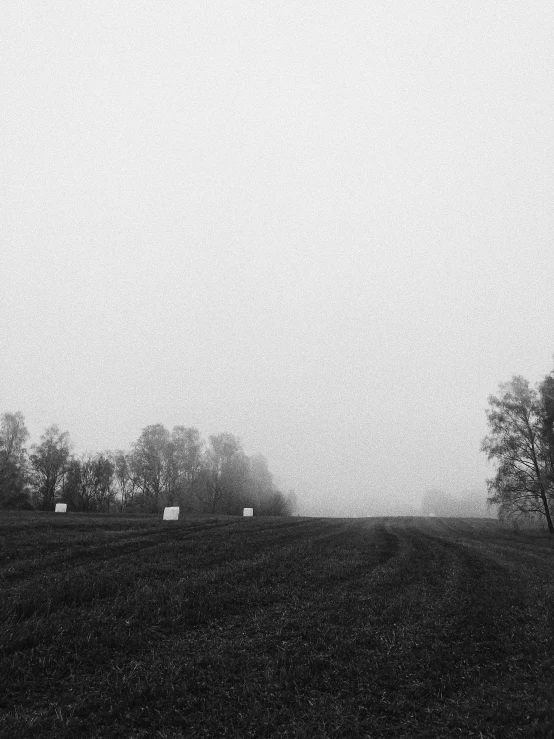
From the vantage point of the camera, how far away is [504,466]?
50.9m

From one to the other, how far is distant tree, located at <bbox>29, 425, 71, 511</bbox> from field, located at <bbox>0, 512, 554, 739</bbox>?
301 ft

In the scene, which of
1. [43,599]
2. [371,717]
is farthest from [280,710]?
[43,599]

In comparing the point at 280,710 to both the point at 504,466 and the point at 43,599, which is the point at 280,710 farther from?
the point at 504,466

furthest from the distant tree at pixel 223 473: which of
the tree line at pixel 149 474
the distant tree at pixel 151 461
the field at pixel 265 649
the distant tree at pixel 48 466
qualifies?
the field at pixel 265 649

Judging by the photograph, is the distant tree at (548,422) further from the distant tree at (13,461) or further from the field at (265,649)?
the distant tree at (13,461)

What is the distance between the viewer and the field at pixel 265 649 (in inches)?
298

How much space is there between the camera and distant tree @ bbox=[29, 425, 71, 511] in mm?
100000

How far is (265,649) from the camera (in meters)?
10.7

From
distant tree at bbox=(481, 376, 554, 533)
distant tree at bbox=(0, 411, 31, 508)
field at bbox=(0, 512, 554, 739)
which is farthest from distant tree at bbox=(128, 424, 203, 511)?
field at bbox=(0, 512, 554, 739)

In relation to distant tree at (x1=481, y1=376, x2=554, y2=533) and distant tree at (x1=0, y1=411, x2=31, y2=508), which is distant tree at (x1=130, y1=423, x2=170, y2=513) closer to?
distant tree at (x1=0, y1=411, x2=31, y2=508)

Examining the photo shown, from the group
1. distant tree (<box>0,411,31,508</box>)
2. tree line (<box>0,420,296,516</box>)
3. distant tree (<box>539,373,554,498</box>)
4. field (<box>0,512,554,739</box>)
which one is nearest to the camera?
field (<box>0,512,554,739</box>)

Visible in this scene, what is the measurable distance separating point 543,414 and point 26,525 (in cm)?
5763

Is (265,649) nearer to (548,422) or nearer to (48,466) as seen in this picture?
(548,422)

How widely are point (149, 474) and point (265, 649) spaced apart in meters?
97.7
